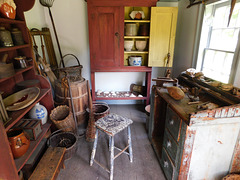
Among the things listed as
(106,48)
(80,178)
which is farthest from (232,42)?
(80,178)

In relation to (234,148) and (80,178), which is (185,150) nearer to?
(234,148)

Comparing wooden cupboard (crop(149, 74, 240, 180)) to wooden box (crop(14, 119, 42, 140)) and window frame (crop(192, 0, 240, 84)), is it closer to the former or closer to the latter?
window frame (crop(192, 0, 240, 84))

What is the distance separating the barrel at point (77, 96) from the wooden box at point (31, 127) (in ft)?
2.13

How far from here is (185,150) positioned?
1.33m

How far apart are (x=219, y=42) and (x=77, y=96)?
215cm

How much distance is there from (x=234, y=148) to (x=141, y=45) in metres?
2.11

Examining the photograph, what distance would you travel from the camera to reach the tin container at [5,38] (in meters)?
1.49

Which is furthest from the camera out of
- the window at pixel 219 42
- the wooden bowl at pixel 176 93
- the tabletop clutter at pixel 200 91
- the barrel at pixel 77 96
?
the barrel at pixel 77 96

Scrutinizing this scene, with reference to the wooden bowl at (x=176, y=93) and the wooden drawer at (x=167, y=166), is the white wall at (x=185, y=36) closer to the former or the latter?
the wooden bowl at (x=176, y=93)

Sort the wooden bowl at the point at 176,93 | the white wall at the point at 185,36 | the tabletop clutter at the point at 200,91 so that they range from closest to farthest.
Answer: the tabletop clutter at the point at 200,91 < the wooden bowl at the point at 176,93 < the white wall at the point at 185,36

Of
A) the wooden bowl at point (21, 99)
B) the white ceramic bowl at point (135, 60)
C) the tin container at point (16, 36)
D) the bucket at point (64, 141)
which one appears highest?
the tin container at point (16, 36)

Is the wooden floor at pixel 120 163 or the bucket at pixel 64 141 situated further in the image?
the bucket at pixel 64 141

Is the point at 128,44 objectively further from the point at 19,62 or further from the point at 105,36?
the point at 19,62

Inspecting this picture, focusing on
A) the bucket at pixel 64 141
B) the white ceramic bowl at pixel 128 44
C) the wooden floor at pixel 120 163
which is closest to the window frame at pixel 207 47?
the white ceramic bowl at pixel 128 44
